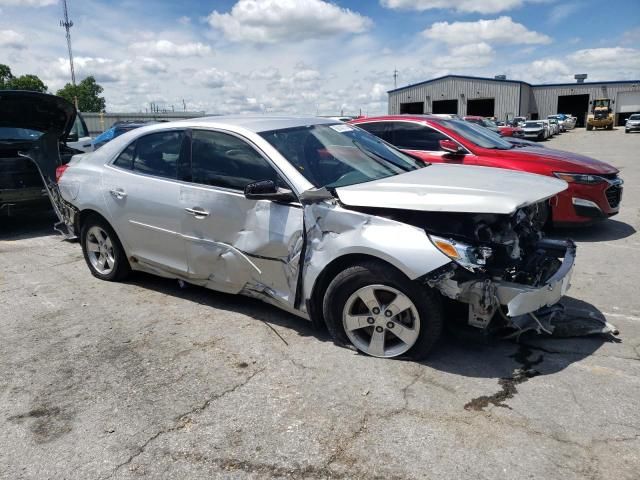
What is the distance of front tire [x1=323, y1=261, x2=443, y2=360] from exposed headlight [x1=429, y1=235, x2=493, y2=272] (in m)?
0.28

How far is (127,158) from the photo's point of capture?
4953 millimetres

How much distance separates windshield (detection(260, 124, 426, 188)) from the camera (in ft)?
12.8

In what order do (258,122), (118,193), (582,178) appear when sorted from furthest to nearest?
1. (582,178)
2. (118,193)
3. (258,122)

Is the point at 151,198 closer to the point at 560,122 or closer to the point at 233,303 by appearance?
the point at 233,303

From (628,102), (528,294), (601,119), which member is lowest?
(528,294)

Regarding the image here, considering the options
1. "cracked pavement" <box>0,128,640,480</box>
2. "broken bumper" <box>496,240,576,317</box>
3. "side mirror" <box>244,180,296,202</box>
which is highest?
"side mirror" <box>244,180,296,202</box>

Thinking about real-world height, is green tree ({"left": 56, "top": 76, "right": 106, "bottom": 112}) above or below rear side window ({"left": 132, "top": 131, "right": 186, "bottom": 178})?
above

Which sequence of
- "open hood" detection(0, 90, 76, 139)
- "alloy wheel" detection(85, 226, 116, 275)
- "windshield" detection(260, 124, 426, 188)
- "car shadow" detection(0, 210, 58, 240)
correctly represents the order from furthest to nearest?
"car shadow" detection(0, 210, 58, 240)
"open hood" detection(0, 90, 76, 139)
"alloy wheel" detection(85, 226, 116, 275)
"windshield" detection(260, 124, 426, 188)

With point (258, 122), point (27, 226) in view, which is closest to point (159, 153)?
point (258, 122)

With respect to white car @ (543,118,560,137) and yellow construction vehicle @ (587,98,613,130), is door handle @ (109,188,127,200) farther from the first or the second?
yellow construction vehicle @ (587,98,613,130)

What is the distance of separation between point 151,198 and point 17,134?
16.4 feet

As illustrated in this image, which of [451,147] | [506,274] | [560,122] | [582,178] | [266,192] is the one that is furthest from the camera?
[560,122]

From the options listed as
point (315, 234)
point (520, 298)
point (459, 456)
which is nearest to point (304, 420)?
point (459, 456)

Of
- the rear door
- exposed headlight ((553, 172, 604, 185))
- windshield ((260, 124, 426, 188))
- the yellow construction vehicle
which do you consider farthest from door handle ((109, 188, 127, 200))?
the yellow construction vehicle
